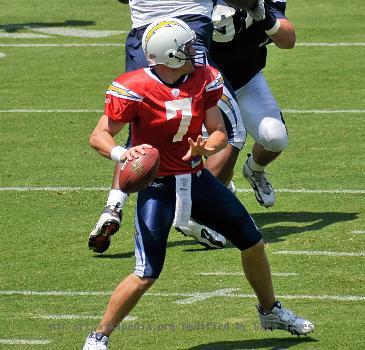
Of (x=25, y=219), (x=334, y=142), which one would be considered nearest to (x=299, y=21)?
(x=334, y=142)

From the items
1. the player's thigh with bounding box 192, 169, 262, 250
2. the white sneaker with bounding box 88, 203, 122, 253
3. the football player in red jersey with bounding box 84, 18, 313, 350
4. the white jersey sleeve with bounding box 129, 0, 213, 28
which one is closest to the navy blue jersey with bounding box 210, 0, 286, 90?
the white jersey sleeve with bounding box 129, 0, 213, 28

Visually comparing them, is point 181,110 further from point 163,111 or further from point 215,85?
point 215,85

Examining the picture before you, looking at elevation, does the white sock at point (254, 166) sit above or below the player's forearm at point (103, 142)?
below

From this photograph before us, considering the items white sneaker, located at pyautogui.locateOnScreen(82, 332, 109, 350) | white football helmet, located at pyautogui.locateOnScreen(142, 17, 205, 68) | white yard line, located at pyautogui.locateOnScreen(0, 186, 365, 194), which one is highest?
white football helmet, located at pyautogui.locateOnScreen(142, 17, 205, 68)

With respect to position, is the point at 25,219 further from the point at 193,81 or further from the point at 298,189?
the point at 193,81

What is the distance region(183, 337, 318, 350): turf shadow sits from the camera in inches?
277

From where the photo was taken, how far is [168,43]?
6.97 m

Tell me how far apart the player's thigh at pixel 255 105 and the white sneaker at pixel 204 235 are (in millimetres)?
973

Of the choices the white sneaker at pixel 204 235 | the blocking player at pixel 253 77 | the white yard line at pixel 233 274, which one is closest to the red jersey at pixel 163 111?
the white yard line at pixel 233 274

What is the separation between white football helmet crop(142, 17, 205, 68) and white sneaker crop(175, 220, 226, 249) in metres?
1.98

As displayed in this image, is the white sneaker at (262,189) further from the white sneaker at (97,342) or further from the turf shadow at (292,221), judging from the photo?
the white sneaker at (97,342)

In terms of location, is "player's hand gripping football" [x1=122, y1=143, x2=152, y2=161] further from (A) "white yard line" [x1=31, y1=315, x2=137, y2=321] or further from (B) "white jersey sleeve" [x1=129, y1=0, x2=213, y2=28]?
(B) "white jersey sleeve" [x1=129, y1=0, x2=213, y2=28]

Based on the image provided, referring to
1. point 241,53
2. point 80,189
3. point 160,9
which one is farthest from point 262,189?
point 160,9

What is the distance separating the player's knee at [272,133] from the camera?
9625 millimetres
